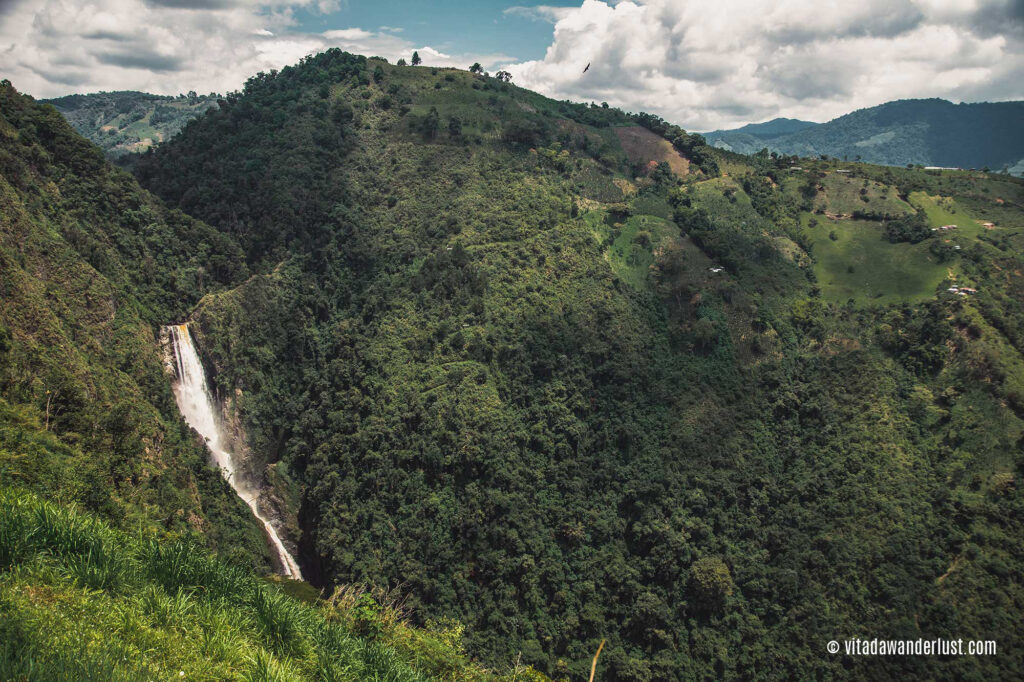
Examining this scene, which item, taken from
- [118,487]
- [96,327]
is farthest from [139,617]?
[96,327]

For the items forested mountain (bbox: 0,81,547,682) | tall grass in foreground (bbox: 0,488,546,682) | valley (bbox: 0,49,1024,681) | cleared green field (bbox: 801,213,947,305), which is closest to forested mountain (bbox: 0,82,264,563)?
forested mountain (bbox: 0,81,547,682)

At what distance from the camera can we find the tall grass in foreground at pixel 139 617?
388 inches

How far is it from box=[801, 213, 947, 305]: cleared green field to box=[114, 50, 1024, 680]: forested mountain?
0.42m

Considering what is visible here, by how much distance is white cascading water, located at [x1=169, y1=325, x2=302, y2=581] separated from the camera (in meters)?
52.0

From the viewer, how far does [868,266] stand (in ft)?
234

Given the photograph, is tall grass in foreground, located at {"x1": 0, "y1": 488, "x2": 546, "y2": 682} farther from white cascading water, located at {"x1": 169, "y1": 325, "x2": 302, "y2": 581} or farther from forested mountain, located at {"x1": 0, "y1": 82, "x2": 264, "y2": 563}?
white cascading water, located at {"x1": 169, "y1": 325, "x2": 302, "y2": 581}

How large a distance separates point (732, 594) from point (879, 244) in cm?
5504

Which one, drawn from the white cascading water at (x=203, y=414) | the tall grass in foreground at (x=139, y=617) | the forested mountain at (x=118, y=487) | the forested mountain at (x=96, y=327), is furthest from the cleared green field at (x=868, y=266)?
the forested mountain at (x=96, y=327)

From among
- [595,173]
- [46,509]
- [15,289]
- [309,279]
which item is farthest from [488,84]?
[46,509]

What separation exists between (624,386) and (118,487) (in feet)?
148

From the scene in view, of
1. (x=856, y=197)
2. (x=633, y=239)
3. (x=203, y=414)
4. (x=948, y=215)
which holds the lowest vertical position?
(x=203, y=414)

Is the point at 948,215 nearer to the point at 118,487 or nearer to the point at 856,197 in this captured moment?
the point at 856,197

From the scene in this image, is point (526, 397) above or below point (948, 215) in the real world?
below

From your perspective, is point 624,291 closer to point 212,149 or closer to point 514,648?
point 514,648
